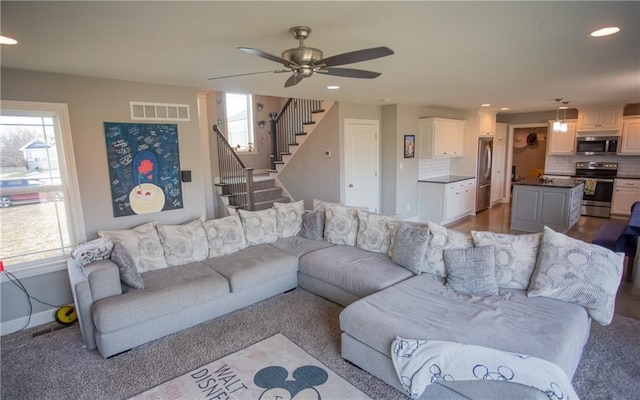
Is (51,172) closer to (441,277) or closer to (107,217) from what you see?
(107,217)

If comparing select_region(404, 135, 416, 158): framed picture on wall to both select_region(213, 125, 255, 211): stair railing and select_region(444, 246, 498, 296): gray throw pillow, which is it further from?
select_region(444, 246, 498, 296): gray throw pillow

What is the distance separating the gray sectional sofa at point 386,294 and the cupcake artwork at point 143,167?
518 mm

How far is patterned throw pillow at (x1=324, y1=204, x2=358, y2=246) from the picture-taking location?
4.23 metres

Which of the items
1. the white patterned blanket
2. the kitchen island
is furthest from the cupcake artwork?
the kitchen island

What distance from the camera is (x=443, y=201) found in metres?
6.91

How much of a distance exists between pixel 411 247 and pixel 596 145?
279 inches

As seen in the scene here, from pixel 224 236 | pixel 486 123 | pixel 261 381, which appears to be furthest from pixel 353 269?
pixel 486 123

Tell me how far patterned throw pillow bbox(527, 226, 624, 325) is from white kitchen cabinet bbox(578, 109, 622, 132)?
6.60 metres

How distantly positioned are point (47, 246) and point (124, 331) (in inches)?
60.8

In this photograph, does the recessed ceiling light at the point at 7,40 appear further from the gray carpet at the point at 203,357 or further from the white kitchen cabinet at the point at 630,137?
the white kitchen cabinet at the point at 630,137

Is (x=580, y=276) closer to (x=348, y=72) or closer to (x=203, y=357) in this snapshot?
(x=348, y=72)

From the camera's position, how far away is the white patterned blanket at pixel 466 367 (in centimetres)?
185

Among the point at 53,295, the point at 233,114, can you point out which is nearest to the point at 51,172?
Answer: the point at 53,295

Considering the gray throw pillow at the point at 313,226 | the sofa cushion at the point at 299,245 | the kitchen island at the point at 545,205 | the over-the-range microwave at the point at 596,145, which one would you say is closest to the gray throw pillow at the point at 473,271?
the sofa cushion at the point at 299,245
